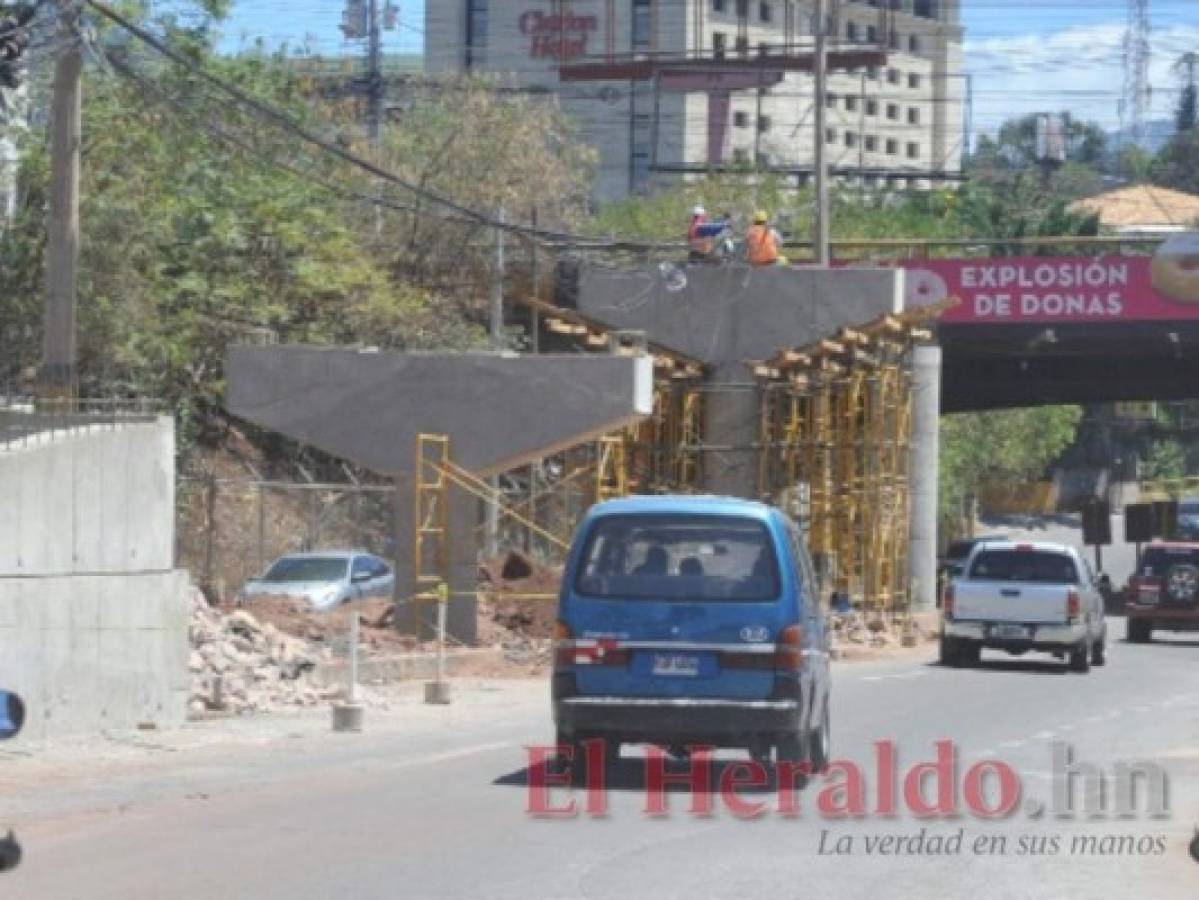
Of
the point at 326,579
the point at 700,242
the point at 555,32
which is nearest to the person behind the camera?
the point at 326,579

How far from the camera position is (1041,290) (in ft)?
173

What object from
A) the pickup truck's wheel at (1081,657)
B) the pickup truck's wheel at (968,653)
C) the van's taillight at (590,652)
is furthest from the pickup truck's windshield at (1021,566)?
the van's taillight at (590,652)

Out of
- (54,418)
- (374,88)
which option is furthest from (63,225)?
(374,88)

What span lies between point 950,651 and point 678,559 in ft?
63.9

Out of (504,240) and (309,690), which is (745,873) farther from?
(504,240)

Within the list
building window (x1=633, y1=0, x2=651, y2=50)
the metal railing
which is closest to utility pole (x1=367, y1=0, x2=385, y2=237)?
building window (x1=633, y1=0, x2=651, y2=50)

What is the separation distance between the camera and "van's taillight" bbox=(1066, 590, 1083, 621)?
35.8 m

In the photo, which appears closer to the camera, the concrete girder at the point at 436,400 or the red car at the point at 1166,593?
the concrete girder at the point at 436,400

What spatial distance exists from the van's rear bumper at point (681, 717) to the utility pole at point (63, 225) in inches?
334

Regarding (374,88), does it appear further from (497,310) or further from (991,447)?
(991,447)

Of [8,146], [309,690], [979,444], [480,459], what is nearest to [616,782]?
[309,690]

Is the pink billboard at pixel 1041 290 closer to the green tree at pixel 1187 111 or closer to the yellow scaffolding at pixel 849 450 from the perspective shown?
the yellow scaffolding at pixel 849 450

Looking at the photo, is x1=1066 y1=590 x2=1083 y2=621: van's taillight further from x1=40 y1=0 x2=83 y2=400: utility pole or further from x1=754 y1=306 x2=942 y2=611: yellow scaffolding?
x1=40 y1=0 x2=83 y2=400: utility pole

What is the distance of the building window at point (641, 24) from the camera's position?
103m
